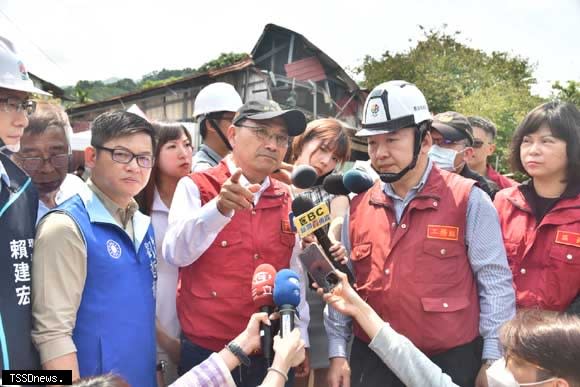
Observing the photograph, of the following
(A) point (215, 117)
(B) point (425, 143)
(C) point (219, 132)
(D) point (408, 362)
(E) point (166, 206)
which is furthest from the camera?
(A) point (215, 117)

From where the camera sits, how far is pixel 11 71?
84.4 inches

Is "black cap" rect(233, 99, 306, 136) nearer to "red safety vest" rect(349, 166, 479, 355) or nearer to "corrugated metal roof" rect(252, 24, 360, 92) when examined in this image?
"red safety vest" rect(349, 166, 479, 355)

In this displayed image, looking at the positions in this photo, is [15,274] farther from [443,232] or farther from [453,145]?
[453,145]

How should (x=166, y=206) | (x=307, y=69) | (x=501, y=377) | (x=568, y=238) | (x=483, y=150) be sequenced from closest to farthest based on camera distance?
(x=501, y=377)
(x=568, y=238)
(x=166, y=206)
(x=483, y=150)
(x=307, y=69)

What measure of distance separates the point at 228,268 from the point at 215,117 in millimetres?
2288

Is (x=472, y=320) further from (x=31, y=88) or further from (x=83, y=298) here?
(x=31, y=88)

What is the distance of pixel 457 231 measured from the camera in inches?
105

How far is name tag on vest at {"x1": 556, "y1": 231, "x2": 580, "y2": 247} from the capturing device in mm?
2773

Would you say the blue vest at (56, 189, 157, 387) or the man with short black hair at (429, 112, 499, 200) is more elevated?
the man with short black hair at (429, 112, 499, 200)

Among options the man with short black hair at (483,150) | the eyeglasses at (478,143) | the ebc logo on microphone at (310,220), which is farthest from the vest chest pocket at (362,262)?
the eyeglasses at (478,143)

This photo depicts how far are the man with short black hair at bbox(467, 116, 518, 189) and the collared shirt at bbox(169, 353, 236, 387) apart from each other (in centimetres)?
352

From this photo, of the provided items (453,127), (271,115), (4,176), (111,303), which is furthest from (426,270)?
(453,127)

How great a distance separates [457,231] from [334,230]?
865 millimetres

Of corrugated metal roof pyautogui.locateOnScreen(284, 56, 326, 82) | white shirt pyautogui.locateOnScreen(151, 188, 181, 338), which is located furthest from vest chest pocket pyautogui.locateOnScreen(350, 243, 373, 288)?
corrugated metal roof pyautogui.locateOnScreen(284, 56, 326, 82)
